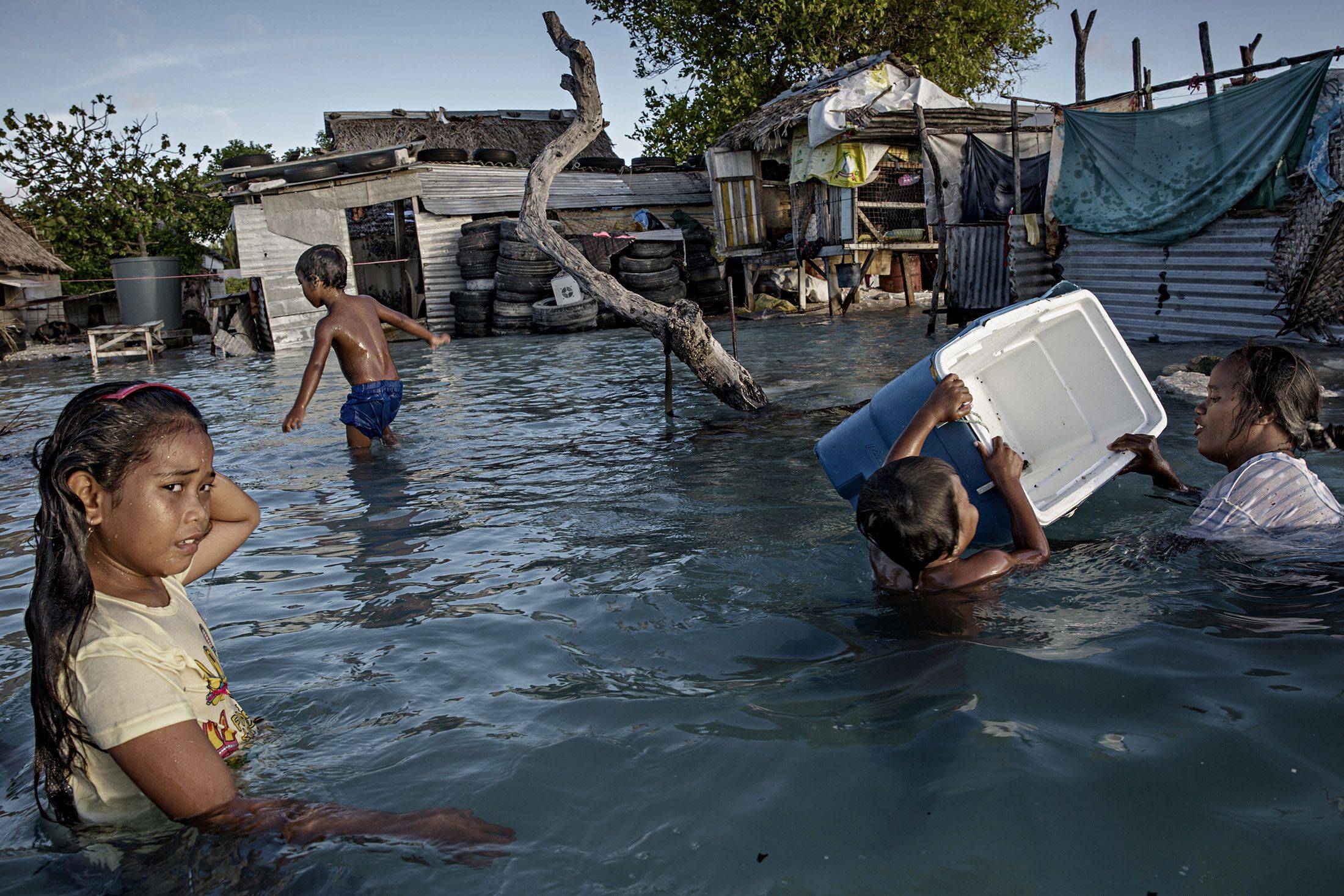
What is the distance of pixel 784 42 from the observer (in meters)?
22.3

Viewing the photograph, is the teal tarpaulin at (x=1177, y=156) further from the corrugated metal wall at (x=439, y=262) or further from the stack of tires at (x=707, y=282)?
the corrugated metal wall at (x=439, y=262)

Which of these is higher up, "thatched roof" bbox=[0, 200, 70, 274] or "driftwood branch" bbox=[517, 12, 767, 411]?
"thatched roof" bbox=[0, 200, 70, 274]

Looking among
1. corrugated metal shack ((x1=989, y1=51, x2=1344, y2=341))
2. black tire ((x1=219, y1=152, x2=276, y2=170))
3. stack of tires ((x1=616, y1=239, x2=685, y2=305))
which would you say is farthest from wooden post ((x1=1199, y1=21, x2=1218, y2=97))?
black tire ((x1=219, y1=152, x2=276, y2=170))

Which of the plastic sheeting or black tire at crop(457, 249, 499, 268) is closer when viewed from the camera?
the plastic sheeting

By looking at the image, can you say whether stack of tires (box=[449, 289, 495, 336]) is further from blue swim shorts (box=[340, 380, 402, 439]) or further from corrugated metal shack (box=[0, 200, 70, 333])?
blue swim shorts (box=[340, 380, 402, 439])

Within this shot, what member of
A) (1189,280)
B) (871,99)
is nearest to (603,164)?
(871,99)

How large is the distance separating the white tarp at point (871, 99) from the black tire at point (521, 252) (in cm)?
598

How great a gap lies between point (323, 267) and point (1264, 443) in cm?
614

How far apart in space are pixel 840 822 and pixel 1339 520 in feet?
8.16

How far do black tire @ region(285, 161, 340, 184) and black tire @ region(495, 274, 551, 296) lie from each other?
419 centimetres

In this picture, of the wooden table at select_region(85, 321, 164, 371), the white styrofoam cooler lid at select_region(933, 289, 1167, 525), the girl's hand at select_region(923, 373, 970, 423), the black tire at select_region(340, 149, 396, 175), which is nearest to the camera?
the girl's hand at select_region(923, 373, 970, 423)

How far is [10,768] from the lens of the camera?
2.82 meters

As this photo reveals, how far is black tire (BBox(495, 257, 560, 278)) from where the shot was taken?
1984 centimetres

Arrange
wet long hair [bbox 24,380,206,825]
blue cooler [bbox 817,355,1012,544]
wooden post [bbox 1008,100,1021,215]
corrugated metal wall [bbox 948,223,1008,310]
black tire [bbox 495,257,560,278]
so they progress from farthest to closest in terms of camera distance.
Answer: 1. black tire [bbox 495,257,560,278]
2. corrugated metal wall [bbox 948,223,1008,310]
3. wooden post [bbox 1008,100,1021,215]
4. blue cooler [bbox 817,355,1012,544]
5. wet long hair [bbox 24,380,206,825]
